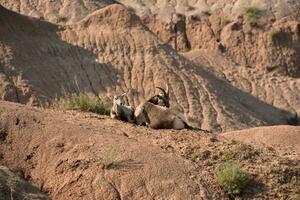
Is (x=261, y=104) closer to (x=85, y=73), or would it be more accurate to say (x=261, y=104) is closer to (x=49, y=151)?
(x=85, y=73)

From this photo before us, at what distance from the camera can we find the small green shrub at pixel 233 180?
39.8 ft

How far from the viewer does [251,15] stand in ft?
150

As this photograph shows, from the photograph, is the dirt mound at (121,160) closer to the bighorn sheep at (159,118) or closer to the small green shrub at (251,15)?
the bighorn sheep at (159,118)

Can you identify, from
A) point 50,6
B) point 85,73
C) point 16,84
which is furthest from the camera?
point 50,6

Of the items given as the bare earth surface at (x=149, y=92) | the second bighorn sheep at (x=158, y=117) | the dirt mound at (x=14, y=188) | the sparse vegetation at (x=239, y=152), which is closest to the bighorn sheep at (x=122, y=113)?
the second bighorn sheep at (x=158, y=117)

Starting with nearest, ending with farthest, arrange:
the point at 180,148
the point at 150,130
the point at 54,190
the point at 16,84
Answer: the point at 54,190 < the point at 180,148 < the point at 150,130 < the point at 16,84

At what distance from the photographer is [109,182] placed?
1169 centimetres

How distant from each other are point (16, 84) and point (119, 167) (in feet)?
60.5

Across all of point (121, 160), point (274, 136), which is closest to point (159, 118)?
point (274, 136)

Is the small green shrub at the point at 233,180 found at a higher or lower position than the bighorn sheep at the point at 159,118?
lower

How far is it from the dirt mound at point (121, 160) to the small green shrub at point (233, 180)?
0.10 meters

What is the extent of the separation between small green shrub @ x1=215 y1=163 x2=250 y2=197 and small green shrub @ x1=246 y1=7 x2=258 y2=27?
33.6m

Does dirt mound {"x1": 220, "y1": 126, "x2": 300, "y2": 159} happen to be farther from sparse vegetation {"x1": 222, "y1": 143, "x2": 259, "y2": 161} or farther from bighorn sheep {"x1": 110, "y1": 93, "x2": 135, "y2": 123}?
bighorn sheep {"x1": 110, "y1": 93, "x2": 135, "y2": 123}

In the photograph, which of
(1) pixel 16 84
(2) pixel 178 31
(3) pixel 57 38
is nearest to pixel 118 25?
(3) pixel 57 38
